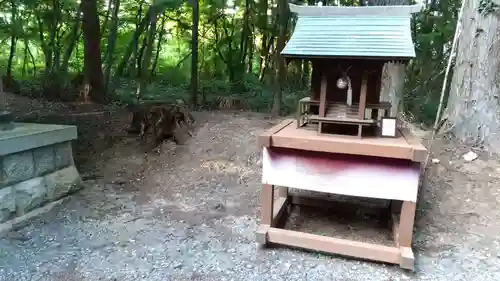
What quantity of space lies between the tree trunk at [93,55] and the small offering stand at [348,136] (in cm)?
444

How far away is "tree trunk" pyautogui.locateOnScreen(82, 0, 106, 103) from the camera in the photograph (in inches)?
236

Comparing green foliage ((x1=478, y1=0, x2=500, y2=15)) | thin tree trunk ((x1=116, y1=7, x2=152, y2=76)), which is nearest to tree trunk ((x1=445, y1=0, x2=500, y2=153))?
green foliage ((x1=478, y1=0, x2=500, y2=15))

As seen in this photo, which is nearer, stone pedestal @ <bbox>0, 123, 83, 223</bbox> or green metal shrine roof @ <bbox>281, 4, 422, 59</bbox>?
green metal shrine roof @ <bbox>281, 4, 422, 59</bbox>

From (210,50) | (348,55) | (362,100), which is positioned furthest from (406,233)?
(210,50)

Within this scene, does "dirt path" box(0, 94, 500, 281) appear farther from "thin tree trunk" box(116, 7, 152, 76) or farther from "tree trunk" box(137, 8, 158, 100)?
"thin tree trunk" box(116, 7, 152, 76)

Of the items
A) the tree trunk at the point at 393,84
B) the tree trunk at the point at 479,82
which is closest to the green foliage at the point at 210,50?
the tree trunk at the point at 393,84

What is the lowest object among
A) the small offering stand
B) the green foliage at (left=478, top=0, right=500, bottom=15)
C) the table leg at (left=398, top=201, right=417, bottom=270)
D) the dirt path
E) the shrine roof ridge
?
the dirt path

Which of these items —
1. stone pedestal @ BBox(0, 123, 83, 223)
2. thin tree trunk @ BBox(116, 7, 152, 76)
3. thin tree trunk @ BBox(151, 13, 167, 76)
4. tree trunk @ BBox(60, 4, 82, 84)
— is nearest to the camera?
stone pedestal @ BBox(0, 123, 83, 223)

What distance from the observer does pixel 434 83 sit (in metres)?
6.08

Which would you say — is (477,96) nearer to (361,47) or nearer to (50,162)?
(361,47)

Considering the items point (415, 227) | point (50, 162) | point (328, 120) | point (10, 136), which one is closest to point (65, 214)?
point (50, 162)

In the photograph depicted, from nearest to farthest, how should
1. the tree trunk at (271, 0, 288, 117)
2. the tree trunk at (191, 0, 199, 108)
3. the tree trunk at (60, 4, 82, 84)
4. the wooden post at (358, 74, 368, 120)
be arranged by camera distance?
1. the wooden post at (358, 74, 368, 120)
2. the tree trunk at (271, 0, 288, 117)
3. the tree trunk at (191, 0, 199, 108)
4. the tree trunk at (60, 4, 82, 84)

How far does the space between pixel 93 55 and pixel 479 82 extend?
527 centimetres

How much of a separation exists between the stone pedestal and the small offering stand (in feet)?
5.65
